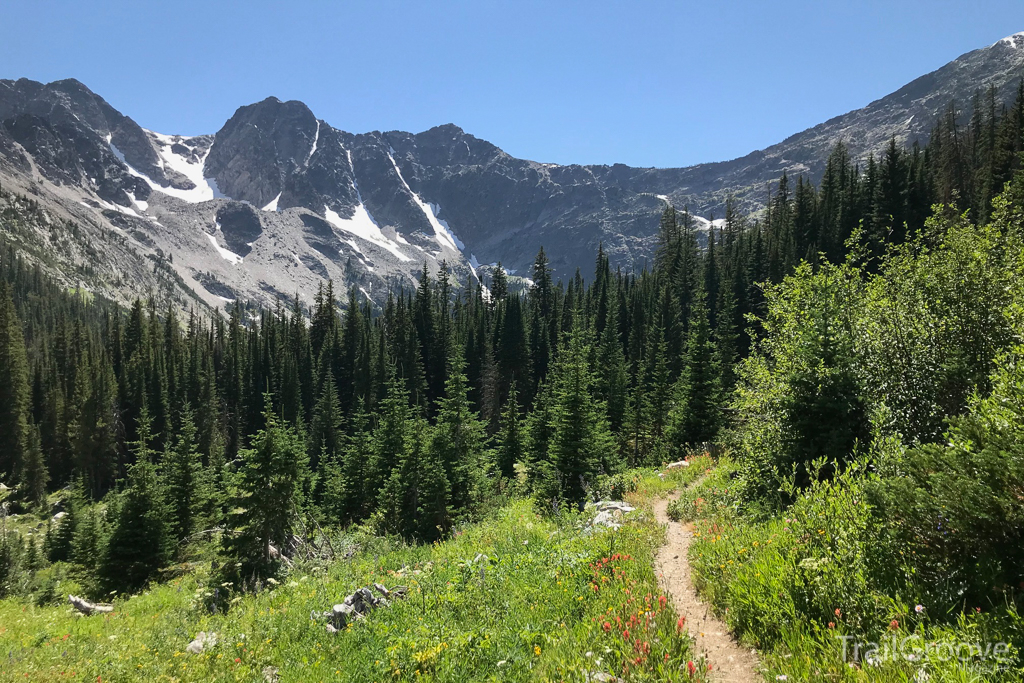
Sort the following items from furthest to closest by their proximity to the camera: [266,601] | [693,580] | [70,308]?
[70,308] < [266,601] < [693,580]

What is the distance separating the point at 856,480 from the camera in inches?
254

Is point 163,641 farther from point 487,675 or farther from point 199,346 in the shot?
point 199,346

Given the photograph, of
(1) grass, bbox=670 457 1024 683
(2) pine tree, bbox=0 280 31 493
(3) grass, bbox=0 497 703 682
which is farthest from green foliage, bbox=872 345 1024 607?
(2) pine tree, bbox=0 280 31 493

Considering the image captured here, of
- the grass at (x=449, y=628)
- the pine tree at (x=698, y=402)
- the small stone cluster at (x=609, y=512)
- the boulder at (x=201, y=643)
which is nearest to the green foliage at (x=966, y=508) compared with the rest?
the grass at (x=449, y=628)

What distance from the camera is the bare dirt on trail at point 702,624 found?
5113 mm

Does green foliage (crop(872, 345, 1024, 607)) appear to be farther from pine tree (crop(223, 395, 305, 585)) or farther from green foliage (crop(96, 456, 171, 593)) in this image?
green foliage (crop(96, 456, 171, 593))

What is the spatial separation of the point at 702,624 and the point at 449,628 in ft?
12.1

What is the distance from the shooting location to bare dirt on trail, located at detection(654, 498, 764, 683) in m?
5.11

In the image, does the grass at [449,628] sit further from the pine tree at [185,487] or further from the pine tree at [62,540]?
the pine tree at [62,540]

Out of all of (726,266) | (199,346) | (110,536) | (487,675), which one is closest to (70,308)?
→ (199,346)

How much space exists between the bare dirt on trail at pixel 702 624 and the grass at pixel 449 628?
0.32 m

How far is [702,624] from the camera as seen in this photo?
6.17 m

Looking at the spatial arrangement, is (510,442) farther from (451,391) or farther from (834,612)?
(834,612)

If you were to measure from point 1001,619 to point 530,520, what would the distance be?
34.2 feet
